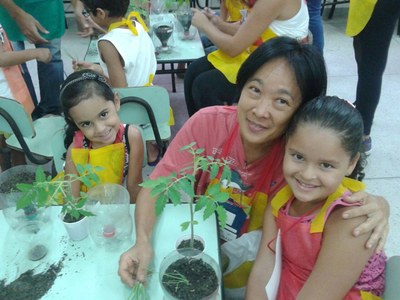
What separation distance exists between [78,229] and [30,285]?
0.19 metres

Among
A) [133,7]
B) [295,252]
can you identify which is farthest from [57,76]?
[295,252]

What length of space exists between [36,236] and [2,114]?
2.79ft

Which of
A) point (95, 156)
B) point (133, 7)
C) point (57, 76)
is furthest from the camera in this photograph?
point (57, 76)

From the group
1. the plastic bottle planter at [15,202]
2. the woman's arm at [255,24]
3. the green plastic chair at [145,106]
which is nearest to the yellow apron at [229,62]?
the woman's arm at [255,24]

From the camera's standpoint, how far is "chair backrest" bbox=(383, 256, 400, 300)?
922 mm

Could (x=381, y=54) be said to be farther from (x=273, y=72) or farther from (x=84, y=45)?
(x=84, y=45)

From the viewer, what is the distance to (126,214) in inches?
48.7

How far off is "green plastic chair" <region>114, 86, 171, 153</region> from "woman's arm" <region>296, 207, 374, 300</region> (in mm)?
1081

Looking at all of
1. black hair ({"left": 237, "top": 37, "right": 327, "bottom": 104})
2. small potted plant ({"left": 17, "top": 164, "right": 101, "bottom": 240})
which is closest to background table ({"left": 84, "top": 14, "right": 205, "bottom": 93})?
black hair ({"left": 237, "top": 37, "right": 327, "bottom": 104})

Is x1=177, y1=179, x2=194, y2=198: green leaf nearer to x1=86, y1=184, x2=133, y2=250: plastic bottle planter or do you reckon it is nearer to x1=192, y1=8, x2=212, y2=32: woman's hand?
x1=86, y1=184, x2=133, y2=250: plastic bottle planter

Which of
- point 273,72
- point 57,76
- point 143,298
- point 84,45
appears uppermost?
point 273,72

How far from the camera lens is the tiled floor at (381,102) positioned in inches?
95.1

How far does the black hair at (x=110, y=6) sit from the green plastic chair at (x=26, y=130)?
65 centimetres

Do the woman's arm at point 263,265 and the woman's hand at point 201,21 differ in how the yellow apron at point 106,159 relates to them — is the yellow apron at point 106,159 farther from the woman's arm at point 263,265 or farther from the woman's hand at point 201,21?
the woman's hand at point 201,21
